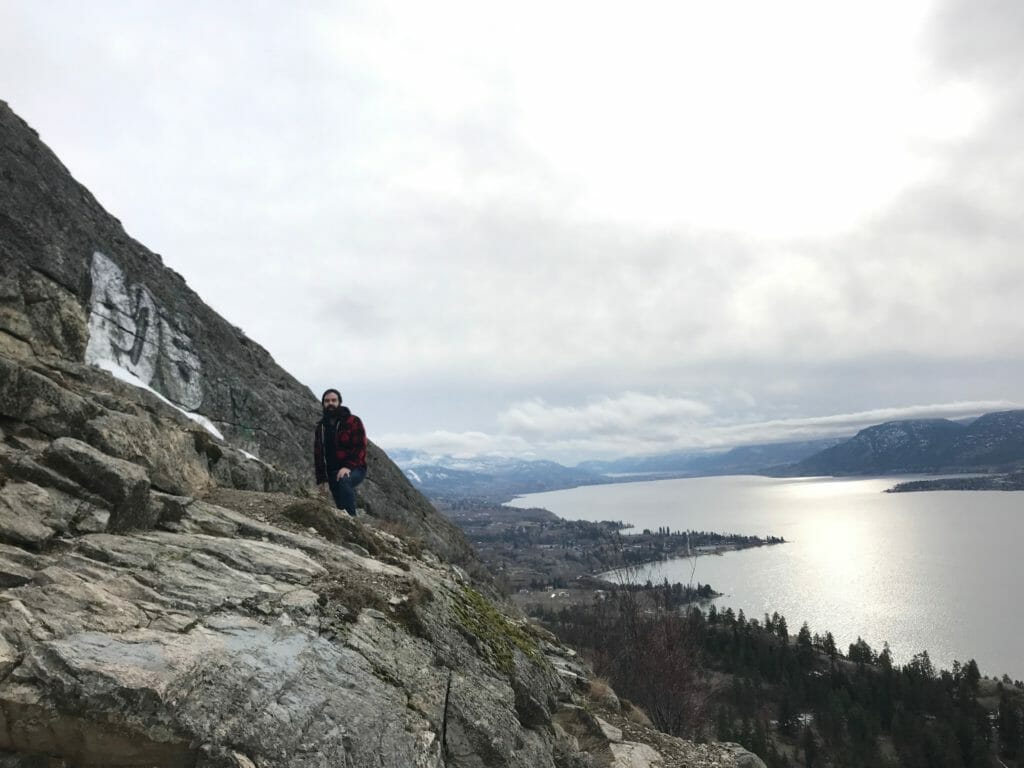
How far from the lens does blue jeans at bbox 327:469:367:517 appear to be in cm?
1512

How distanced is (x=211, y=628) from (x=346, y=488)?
8.56 meters

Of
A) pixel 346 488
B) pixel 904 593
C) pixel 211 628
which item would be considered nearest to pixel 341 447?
pixel 346 488

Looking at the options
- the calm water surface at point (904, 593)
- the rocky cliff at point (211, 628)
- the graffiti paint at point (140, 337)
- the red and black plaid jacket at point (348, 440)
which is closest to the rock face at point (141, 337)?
Answer: the graffiti paint at point (140, 337)

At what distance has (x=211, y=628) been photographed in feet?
21.8

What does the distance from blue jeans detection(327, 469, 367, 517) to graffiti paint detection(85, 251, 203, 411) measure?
25401mm

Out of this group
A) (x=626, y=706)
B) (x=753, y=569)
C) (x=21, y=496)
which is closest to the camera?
(x=21, y=496)

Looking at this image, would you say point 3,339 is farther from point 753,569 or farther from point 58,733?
point 753,569

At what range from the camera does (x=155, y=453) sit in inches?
432

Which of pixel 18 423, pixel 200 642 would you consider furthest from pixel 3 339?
pixel 200 642

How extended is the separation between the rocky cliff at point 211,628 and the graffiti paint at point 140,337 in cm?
2065

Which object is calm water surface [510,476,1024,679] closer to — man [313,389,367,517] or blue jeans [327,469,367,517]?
blue jeans [327,469,367,517]

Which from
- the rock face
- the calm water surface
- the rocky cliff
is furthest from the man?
the calm water surface

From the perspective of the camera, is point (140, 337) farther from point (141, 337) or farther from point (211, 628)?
point (211, 628)

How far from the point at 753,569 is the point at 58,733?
208127 millimetres
